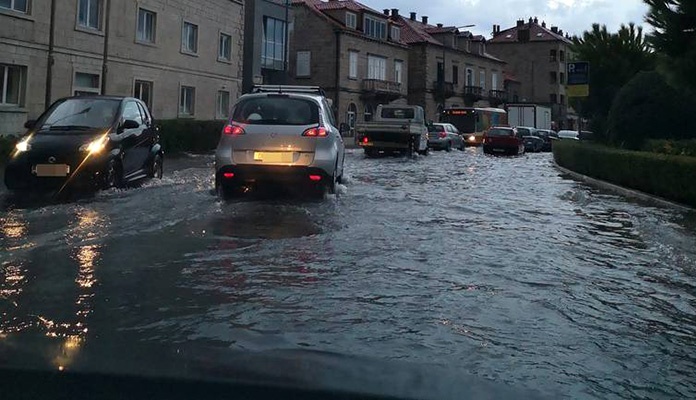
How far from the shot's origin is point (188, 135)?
86.9 ft

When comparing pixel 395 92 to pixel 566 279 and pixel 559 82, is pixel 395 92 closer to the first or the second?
pixel 559 82

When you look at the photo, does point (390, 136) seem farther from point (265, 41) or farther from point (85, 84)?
point (265, 41)

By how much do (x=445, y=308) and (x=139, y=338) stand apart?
7.54 ft

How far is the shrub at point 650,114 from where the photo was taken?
1998 centimetres

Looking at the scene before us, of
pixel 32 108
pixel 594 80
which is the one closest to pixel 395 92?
pixel 594 80

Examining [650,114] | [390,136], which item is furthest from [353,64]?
[650,114]

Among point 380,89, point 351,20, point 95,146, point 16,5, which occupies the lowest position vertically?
point 95,146

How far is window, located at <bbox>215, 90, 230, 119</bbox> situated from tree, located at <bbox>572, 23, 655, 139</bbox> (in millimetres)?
17209

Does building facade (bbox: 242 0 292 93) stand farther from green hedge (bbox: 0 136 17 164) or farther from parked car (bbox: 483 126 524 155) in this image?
green hedge (bbox: 0 136 17 164)

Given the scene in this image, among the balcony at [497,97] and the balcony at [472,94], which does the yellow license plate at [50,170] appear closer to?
the balcony at [472,94]

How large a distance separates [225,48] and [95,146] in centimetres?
2551

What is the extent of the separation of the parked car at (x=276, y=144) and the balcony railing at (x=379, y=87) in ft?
149

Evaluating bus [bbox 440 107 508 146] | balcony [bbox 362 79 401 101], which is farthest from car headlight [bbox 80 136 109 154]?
balcony [bbox 362 79 401 101]

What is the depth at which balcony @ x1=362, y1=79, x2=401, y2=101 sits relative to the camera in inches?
2213
